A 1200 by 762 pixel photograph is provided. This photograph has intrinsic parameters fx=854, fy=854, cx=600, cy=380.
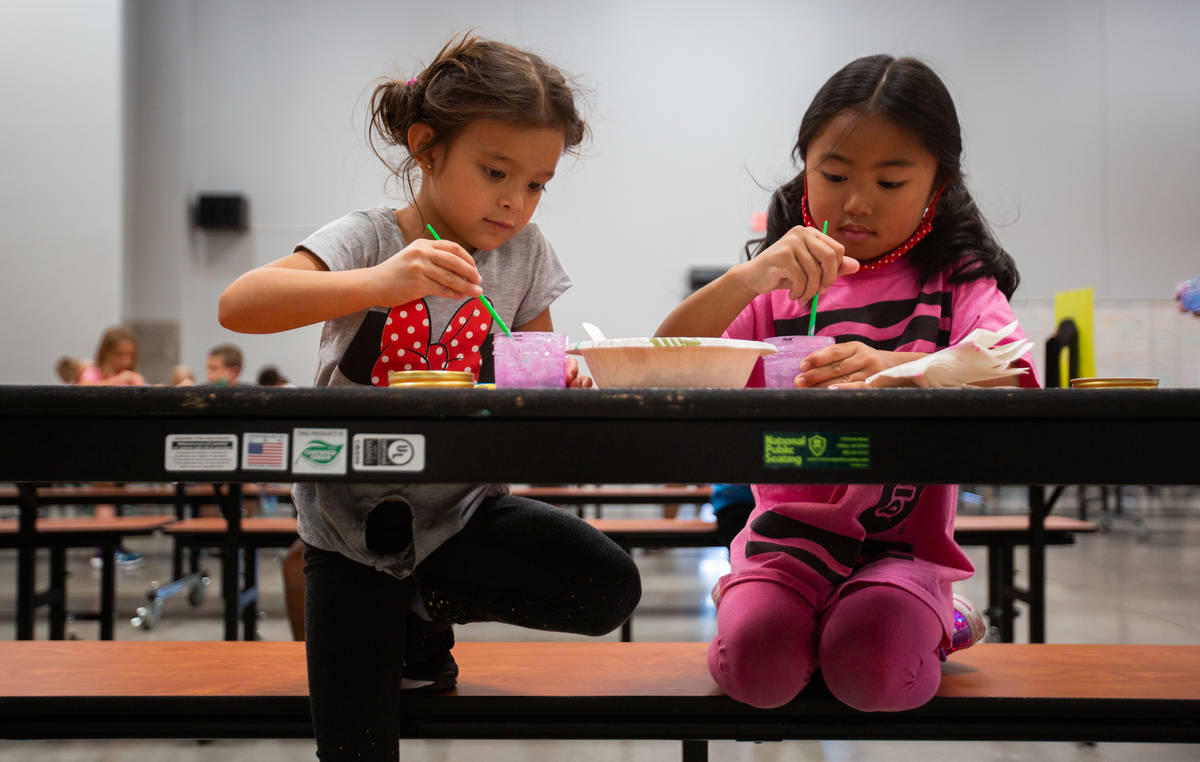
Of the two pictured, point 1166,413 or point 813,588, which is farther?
point 813,588

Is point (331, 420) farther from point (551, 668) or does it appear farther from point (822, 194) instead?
point (822, 194)

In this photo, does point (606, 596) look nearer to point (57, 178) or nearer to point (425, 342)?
point (425, 342)

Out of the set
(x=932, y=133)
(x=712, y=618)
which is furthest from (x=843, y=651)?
(x=712, y=618)

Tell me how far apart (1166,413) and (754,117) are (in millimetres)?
6500

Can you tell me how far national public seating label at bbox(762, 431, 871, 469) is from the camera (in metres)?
0.62

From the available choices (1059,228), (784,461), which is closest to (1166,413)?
(784,461)

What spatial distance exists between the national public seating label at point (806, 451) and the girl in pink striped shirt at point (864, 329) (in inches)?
12.7

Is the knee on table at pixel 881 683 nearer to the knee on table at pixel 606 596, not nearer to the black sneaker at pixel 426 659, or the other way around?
the knee on table at pixel 606 596

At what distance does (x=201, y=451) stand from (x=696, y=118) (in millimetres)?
6537

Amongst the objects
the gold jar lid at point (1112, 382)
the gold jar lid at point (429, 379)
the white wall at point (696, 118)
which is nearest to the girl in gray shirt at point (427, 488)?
the gold jar lid at point (429, 379)

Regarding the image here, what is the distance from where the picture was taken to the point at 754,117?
6.72 metres

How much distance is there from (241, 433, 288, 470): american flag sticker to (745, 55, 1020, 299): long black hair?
0.87m

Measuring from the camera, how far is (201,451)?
0.63m

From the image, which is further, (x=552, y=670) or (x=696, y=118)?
(x=696, y=118)
